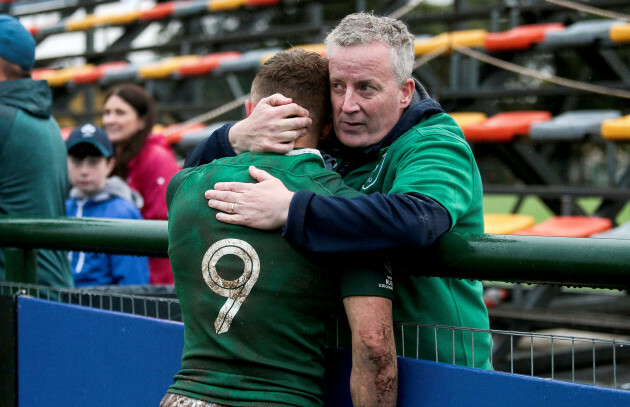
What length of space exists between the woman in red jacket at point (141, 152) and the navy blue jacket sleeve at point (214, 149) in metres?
2.17

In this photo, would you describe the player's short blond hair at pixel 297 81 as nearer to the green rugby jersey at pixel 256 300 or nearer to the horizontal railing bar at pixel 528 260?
the green rugby jersey at pixel 256 300

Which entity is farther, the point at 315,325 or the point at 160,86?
the point at 160,86

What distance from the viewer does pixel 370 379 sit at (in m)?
1.48

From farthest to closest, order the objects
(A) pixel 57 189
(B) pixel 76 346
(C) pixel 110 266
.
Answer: (C) pixel 110 266 → (A) pixel 57 189 → (B) pixel 76 346

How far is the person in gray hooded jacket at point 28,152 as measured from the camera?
2932 mm

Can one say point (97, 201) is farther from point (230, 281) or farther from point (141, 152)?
point (230, 281)

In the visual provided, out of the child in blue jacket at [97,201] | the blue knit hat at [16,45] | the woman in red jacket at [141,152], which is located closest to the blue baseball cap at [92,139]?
the child in blue jacket at [97,201]

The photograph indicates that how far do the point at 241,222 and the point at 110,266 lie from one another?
201 centimetres

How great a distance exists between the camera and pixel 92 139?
3656 millimetres

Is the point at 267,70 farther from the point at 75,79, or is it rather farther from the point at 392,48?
the point at 75,79

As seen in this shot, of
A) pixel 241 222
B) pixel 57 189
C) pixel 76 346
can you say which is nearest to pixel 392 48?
pixel 241 222

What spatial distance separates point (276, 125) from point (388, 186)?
0.31 metres

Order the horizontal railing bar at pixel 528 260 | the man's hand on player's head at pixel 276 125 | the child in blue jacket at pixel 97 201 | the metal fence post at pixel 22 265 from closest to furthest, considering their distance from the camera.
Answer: the horizontal railing bar at pixel 528 260 < the man's hand on player's head at pixel 276 125 < the metal fence post at pixel 22 265 < the child in blue jacket at pixel 97 201

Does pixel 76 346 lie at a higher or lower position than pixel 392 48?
lower
